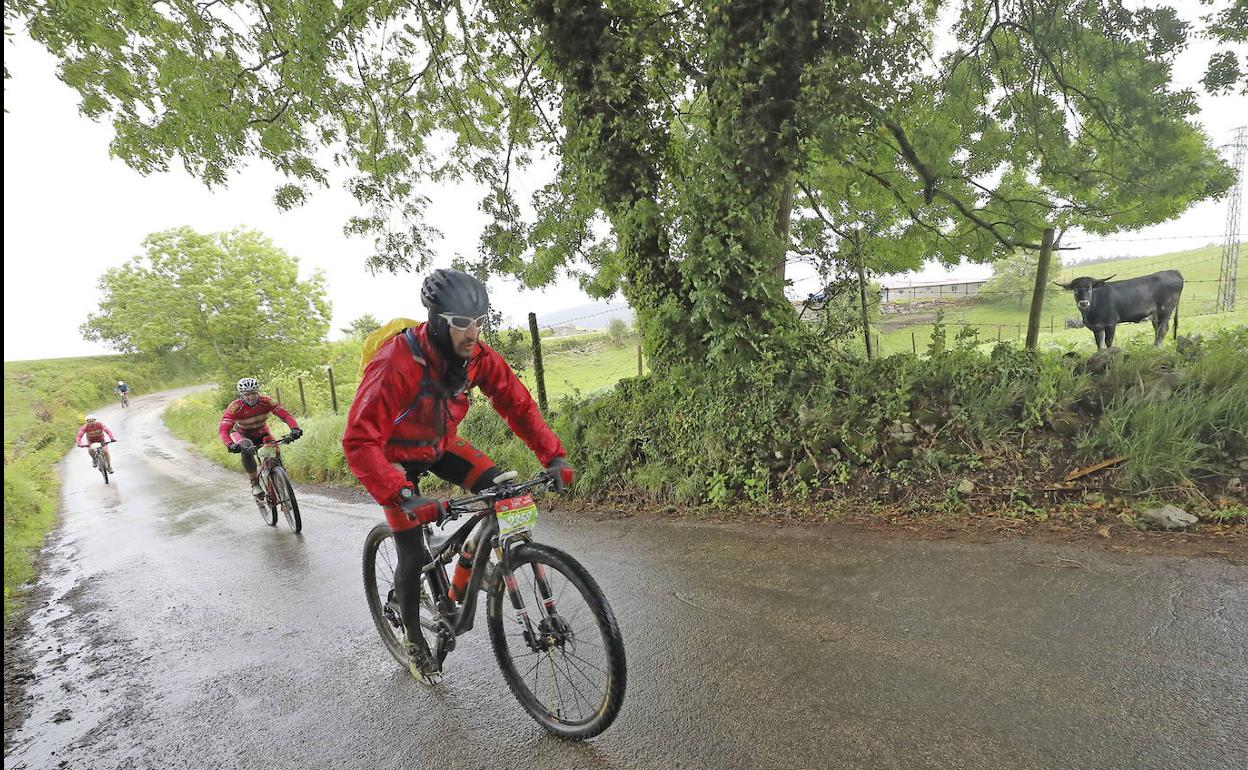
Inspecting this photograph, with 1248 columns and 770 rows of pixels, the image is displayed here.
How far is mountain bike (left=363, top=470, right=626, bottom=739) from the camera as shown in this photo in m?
2.49

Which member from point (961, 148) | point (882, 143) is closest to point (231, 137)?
point (882, 143)

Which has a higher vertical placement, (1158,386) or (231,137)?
(231,137)

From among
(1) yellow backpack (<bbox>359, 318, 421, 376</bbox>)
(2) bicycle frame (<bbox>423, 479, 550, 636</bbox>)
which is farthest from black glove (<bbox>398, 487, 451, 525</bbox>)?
(1) yellow backpack (<bbox>359, 318, 421, 376</bbox>)

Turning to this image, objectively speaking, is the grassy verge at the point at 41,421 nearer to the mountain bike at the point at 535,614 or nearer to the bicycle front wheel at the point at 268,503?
the bicycle front wheel at the point at 268,503

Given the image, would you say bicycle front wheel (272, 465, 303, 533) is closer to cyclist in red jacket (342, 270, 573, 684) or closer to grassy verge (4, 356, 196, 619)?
grassy verge (4, 356, 196, 619)

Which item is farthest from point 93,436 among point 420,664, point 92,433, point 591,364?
point 420,664

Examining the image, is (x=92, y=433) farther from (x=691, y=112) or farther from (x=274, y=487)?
(x=691, y=112)

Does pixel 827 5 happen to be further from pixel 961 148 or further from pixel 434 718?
pixel 434 718

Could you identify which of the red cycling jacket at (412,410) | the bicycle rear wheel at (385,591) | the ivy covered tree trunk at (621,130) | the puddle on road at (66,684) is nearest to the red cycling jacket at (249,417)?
the puddle on road at (66,684)

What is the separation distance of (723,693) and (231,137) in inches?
403

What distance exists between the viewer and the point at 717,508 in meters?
5.66

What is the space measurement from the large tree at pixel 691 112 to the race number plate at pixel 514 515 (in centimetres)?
381

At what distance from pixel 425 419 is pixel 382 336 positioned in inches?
20.2

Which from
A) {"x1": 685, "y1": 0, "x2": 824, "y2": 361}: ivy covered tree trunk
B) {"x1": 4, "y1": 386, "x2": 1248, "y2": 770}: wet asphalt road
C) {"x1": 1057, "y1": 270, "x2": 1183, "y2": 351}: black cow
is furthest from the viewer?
{"x1": 1057, "y1": 270, "x2": 1183, "y2": 351}: black cow
